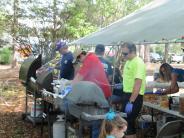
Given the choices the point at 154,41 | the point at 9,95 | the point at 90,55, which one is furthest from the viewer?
the point at 9,95

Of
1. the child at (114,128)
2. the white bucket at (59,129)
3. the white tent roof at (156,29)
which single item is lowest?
the white bucket at (59,129)

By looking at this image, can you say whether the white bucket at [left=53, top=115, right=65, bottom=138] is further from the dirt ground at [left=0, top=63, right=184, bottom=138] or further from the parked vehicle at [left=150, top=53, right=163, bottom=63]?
the parked vehicle at [left=150, top=53, right=163, bottom=63]

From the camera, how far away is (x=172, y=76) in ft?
24.8

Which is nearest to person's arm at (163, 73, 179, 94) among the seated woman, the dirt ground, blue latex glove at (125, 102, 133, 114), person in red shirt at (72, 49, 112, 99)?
the seated woman

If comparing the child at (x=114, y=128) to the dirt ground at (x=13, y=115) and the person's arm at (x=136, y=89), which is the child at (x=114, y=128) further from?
the dirt ground at (x=13, y=115)

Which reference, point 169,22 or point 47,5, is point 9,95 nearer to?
point 47,5

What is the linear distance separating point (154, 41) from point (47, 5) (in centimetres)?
→ 1474

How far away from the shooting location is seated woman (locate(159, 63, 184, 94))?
24.5ft

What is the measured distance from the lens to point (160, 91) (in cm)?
765

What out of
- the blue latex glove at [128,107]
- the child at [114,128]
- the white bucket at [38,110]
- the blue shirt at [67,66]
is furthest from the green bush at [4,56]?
the child at [114,128]

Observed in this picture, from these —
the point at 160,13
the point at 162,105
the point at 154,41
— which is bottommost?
the point at 162,105

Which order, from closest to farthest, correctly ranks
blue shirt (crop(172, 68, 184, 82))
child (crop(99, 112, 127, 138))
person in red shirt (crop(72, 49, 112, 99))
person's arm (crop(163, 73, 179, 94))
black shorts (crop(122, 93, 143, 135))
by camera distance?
child (crop(99, 112, 127, 138))
black shorts (crop(122, 93, 143, 135))
person in red shirt (crop(72, 49, 112, 99))
person's arm (crop(163, 73, 179, 94))
blue shirt (crop(172, 68, 184, 82))

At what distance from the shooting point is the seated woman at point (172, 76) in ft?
24.5

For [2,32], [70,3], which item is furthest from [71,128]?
[2,32]
